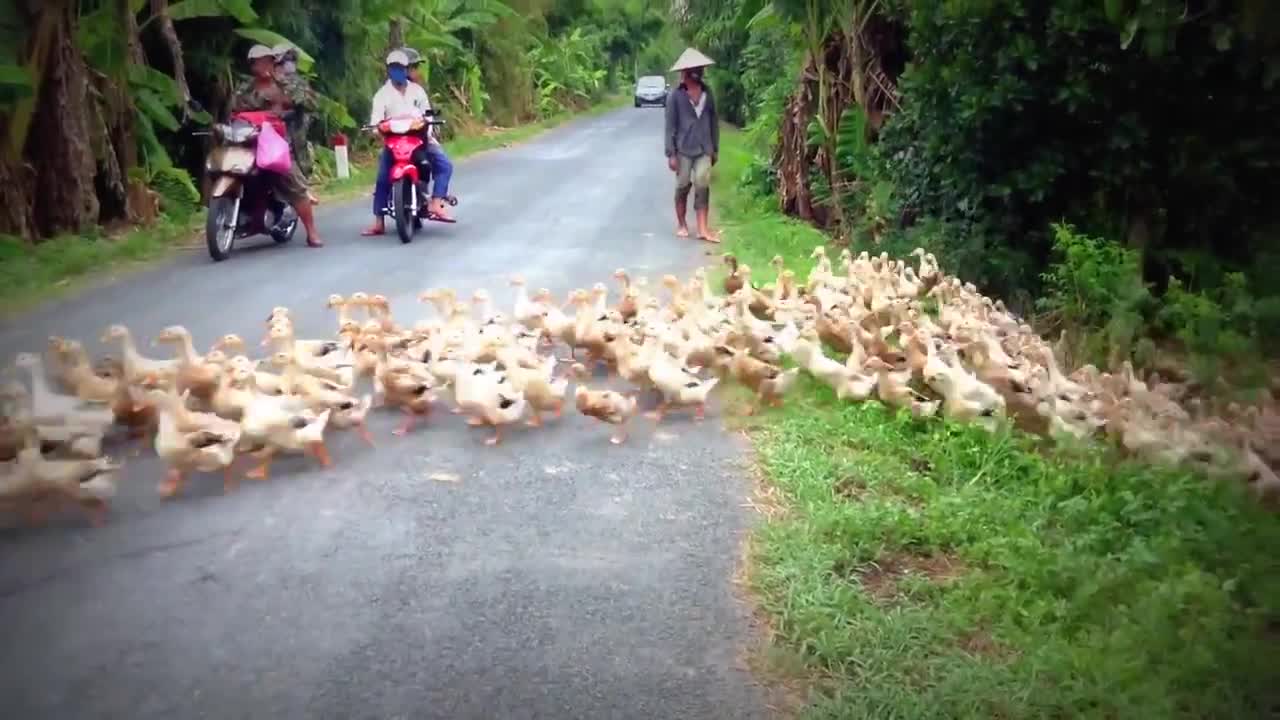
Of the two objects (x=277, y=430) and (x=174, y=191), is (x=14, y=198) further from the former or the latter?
(x=277, y=430)

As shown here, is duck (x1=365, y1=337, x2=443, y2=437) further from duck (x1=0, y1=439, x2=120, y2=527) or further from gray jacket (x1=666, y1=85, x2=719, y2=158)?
gray jacket (x1=666, y1=85, x2=719, y2=158)

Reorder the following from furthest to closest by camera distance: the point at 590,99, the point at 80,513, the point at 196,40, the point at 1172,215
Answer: the point at 590,99, the point at 196,40, the point at 1172,215, the point at 80,513

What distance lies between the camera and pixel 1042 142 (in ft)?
26.0

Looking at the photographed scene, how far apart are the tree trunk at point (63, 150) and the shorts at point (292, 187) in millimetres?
1801

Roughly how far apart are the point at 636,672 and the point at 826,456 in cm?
199

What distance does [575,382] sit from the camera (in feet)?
21.4

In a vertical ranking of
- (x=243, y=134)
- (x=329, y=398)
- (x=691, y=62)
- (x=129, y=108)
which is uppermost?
(x=691, y=62)

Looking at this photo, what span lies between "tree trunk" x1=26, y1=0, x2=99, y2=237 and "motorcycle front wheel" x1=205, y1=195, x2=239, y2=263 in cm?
153

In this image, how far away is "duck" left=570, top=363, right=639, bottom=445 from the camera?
5.62 metres

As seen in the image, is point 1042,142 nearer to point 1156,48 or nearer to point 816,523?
point 1156,48

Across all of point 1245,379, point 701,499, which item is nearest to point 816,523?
point 701,499

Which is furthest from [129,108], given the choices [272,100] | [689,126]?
[689,126]

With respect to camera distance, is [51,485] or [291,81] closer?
[51,485]

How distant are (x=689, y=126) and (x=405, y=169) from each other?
2723 mm
